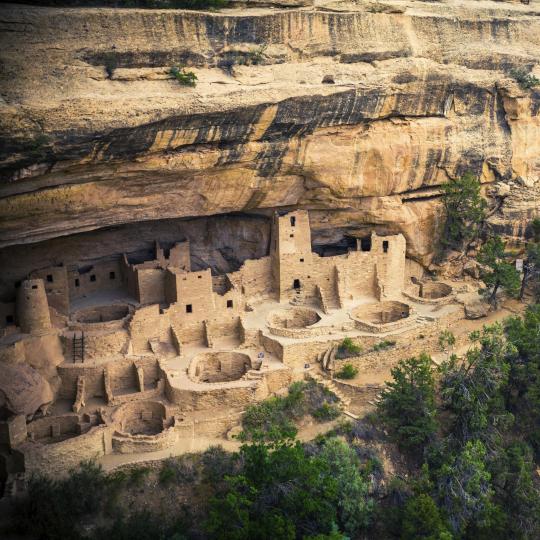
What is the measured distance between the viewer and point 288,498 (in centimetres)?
1900

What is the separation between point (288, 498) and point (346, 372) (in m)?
5.82

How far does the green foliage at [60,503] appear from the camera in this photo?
732 inches

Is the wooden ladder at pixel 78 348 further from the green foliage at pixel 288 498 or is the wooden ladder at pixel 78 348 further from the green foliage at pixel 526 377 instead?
the green foliage at pixel 526 377

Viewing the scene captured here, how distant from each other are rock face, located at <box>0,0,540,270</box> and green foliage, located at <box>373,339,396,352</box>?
4683mm

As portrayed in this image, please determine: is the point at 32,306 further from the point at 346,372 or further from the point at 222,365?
the point at 346,372

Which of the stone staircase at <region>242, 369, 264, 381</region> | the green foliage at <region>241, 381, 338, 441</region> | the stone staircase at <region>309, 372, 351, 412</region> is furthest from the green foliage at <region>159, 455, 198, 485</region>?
the stone staircase at <region>309, 372, 351, 412</region>

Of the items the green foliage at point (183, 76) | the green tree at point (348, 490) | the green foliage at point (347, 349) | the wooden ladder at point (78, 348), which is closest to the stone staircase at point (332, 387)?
the green foliage at point (347, 349)

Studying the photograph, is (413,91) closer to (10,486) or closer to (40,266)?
(40,266)

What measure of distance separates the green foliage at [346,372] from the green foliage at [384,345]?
1051 mm

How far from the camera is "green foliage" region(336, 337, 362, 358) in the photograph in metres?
24.2

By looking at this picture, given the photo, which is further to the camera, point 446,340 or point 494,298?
point 494,298

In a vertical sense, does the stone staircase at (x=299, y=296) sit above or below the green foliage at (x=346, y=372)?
above

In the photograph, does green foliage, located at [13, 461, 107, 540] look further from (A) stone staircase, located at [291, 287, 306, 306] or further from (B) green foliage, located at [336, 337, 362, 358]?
(A) stone staircase, located at [291, 287, 306, 306]

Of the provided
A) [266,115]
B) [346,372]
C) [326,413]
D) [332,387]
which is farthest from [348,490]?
[266,115]
